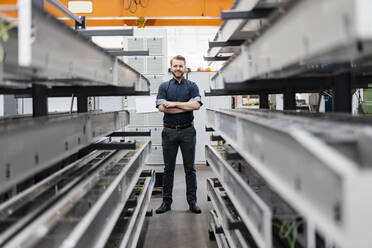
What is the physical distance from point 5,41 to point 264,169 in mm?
1087

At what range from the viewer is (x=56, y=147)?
161 cm

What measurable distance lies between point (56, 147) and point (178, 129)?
289 cm

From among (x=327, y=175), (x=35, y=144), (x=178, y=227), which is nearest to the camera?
(x=327, y=175)

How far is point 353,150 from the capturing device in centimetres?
97

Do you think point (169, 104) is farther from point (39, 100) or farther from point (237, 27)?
point (39, 100)

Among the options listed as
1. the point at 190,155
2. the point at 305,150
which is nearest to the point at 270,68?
the point at 305,150

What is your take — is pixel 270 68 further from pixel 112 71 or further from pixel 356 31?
pixel 112 71

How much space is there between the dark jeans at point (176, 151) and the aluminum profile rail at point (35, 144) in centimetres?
229

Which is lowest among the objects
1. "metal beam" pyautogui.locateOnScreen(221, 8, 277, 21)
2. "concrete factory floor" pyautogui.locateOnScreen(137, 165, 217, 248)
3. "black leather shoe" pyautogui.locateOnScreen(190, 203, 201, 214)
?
"concrete factory floor" pyautogui.locateOnScreen(137, 165, 217, 248)

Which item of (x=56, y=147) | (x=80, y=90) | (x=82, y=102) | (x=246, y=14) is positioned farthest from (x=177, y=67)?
(x=56, y=147)

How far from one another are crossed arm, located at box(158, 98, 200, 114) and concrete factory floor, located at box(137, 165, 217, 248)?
1.31m

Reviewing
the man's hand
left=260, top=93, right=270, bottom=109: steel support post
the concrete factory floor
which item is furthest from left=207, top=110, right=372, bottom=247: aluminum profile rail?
the man's hand

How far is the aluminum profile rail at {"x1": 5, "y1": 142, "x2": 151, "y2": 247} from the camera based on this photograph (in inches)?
53.1

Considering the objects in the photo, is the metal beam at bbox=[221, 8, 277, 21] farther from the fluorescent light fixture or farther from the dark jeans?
the fluorescent light fixture
